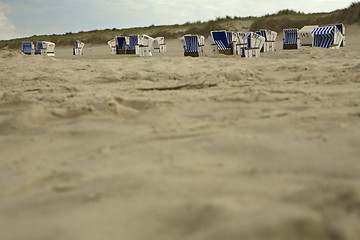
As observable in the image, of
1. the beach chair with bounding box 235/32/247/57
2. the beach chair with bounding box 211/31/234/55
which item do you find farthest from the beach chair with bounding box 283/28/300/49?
the beach chair with bounding box 211/31/234/55

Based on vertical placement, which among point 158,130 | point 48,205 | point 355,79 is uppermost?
point 355,79


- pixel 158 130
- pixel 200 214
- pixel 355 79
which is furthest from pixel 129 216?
pixel 355 79

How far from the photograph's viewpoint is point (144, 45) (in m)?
14.1

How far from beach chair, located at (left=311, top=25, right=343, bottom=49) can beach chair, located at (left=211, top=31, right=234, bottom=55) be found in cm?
265

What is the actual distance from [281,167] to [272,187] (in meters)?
0.20

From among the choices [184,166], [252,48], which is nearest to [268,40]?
[252,48]

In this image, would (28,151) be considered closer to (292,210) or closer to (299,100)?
(292,210)

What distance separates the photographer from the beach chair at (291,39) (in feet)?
42.0

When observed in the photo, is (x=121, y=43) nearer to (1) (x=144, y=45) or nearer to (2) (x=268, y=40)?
(1) (x=144, y=45)

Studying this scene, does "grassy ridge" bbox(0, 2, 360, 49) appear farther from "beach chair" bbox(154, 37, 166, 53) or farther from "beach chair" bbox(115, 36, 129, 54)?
"beach chair" bbox(115, 36, 129, 54)

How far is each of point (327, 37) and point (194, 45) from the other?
13.7ft

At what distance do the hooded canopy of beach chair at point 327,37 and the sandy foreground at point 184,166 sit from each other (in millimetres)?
8367

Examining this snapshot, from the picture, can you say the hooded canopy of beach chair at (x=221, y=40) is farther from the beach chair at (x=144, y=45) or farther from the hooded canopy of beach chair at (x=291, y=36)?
the beach chair at (x=144, y=45)

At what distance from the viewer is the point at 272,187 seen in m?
1.33
